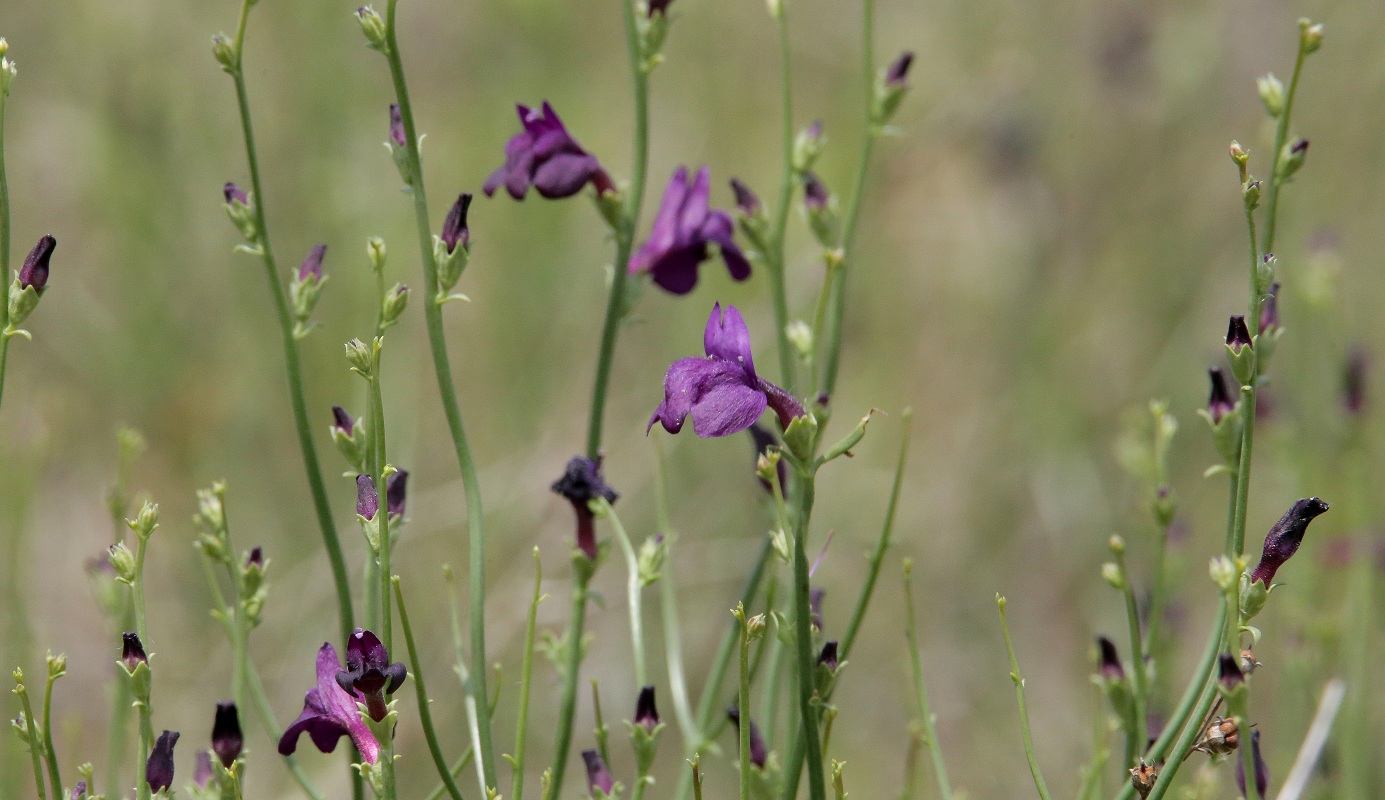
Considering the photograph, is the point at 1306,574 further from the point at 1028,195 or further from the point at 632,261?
the point at 1028,195

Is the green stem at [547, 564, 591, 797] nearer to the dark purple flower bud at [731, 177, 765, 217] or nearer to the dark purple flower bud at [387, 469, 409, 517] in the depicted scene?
the dark purple flower bud at [387, 469, 409, 517]

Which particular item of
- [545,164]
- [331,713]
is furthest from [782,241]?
[331,713]

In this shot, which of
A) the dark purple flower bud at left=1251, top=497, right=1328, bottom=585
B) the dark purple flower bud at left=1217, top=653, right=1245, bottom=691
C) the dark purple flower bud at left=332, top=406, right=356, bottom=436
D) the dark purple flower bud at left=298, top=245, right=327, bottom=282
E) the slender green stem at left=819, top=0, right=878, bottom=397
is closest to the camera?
the dark purple flower bud at left=1217, top=653, right=1245, bottom=691

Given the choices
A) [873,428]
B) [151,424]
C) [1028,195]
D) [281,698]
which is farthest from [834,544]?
[151,424]

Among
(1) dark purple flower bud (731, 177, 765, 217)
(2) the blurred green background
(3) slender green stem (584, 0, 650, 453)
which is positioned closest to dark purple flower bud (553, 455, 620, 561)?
(3) slender green stem (584, 0, 650, 453)

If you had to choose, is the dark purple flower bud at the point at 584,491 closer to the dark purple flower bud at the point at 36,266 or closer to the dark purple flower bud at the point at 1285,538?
the dark purple flower bud at the point at 36,266

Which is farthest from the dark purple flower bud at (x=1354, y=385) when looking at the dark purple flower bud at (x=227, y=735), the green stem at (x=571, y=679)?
the dark purple flower bud at (x=227, y=735)
